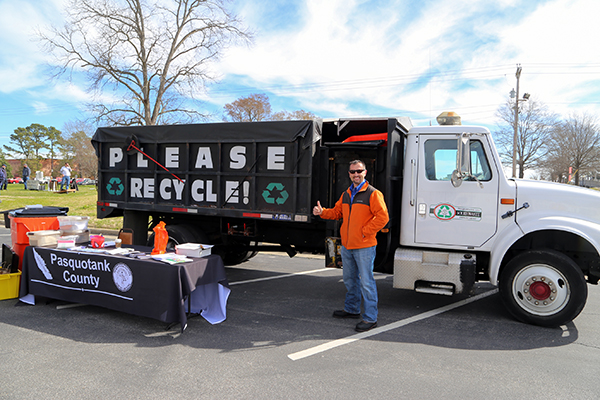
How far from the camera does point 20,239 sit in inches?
218

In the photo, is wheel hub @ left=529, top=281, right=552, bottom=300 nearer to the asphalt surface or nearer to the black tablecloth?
the asphalt surface

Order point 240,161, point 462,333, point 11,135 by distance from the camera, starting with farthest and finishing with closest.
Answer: point 11,135
point 240,161
point 462,333

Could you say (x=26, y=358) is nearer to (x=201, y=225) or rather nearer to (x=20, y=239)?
(x=20, y=239)

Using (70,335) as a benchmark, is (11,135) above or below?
above

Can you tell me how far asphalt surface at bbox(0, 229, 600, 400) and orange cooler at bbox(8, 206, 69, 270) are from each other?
2.60 feet

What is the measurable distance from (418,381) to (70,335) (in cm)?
351

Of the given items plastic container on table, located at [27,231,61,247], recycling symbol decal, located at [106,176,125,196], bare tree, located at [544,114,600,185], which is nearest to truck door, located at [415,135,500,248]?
plastic container on table, located at [27,231,61,247]

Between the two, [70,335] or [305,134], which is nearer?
[70,335]

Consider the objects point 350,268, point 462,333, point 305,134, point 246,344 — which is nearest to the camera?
point 246,344

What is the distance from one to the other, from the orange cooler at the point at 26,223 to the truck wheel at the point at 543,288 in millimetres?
6279

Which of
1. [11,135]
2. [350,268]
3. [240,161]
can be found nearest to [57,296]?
[240,161]

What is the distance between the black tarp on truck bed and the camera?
5652mm

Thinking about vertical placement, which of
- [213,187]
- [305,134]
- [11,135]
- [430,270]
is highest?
[11,135]

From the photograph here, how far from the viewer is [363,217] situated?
453 cm
